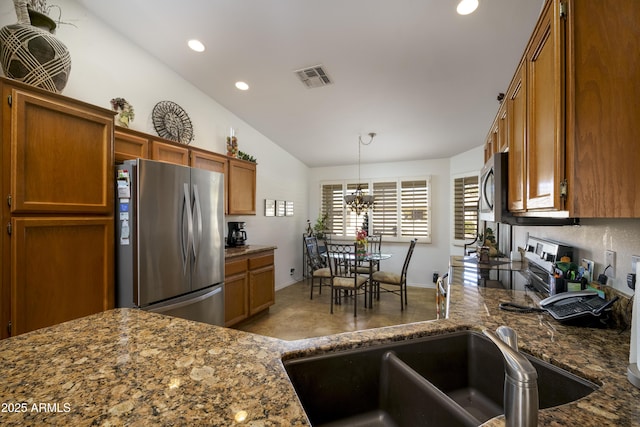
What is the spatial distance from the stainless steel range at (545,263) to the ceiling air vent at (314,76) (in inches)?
97.4

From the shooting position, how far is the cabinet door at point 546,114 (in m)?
0.86

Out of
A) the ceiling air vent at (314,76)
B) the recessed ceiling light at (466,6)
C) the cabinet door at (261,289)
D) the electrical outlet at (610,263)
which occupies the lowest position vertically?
the cabinet door at (261,289)

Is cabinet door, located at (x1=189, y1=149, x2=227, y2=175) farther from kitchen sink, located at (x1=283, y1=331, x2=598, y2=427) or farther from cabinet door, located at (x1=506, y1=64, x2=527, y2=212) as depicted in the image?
cabinet door, located at (x1=506, y1=64, x2=527, y2=212)

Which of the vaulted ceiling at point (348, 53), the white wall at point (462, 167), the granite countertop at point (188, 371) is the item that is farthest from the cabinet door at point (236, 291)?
the white wall at point (462, 167)

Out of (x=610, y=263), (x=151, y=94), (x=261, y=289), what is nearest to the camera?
(x=610, y=263)

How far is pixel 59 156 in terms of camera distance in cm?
171

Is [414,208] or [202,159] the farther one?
[414,208]

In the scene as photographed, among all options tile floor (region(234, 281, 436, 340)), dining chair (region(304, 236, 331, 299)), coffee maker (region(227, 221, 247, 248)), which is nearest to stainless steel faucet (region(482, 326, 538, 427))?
tile floor (region(234, 281, 436, 340))

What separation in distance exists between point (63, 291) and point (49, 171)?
0.76 metres

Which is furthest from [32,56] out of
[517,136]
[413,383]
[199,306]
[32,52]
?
[517,136]

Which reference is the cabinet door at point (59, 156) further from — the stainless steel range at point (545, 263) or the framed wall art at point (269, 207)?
the stainless steel range at point (545, 263)

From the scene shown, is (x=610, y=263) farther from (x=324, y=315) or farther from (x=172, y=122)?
(x=172, y=122)

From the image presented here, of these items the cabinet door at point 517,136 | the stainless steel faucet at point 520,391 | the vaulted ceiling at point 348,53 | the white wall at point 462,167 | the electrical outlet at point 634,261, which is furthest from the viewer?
the white wall at point 462,167

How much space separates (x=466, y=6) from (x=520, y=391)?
7.73ft
